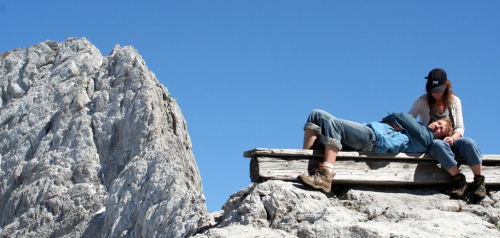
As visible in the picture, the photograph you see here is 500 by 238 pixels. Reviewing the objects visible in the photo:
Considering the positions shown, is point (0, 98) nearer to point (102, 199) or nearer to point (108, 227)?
point (102, 199)

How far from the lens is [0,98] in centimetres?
2888

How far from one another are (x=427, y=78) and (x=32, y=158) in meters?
19.9

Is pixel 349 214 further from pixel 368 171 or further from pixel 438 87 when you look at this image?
pixel 438 87

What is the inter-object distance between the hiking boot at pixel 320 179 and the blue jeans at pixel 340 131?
36 centimetres

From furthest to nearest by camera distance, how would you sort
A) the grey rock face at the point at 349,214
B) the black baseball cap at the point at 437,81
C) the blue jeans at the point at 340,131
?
1. the black baseball cap at the point at 437,81
2. the blue jeans at the point at 340,131
3. the grey rock face at the point at 349,214

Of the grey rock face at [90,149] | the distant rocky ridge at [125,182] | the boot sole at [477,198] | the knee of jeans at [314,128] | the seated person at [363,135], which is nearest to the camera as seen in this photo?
the distant rocky ridge at [125,182]

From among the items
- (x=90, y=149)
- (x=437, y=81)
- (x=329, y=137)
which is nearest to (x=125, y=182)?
(x=90, y=149)

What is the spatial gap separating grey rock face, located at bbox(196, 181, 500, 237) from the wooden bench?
7.7 inches

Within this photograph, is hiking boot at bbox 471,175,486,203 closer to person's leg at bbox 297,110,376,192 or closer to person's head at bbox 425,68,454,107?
person's head at bbox 425,68,454,107

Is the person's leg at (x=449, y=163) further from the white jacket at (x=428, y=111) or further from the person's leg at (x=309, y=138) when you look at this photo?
the person's leg at (x=309, y=138)

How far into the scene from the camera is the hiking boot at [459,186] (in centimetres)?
743

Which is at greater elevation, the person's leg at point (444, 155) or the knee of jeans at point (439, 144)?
the knee of jeans at point (439, 144)

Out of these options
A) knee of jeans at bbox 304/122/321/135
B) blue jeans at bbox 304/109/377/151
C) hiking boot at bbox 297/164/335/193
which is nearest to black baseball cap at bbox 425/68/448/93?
blue jeans at bbox 304/109/377/151

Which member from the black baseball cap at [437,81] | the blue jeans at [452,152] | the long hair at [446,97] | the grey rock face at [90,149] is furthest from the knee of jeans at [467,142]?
the grey rock face at [90,149]
